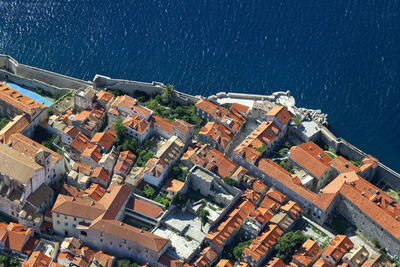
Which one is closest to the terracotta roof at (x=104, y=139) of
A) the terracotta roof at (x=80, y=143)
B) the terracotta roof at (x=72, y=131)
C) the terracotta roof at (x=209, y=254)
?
the terracotta roof at (x=80, y=143)

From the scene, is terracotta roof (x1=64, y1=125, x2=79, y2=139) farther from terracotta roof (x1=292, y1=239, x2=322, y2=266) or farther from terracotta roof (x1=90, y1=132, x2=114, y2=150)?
terracotta roof (x1=292, y1=239, x2=322, y2=266)

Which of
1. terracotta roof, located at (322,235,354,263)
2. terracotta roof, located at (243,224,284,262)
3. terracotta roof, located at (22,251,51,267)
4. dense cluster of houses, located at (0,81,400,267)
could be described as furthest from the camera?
terracotta roof, located at (322,235,354,263)

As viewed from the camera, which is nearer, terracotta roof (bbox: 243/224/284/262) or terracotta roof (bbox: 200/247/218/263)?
terracotta roof (bbox: 200/247/218/263)

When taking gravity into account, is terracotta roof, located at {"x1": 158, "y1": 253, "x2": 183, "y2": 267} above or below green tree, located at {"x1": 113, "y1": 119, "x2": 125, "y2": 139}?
below

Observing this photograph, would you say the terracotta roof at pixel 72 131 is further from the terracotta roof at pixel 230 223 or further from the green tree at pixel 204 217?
the terracotta roof at pixel 230 223

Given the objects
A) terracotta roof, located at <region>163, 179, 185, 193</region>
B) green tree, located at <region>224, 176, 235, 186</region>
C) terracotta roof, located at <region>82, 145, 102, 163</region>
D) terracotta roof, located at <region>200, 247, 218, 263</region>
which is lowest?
terracotta roof, located at <region>200, 247, 218, 263</region>

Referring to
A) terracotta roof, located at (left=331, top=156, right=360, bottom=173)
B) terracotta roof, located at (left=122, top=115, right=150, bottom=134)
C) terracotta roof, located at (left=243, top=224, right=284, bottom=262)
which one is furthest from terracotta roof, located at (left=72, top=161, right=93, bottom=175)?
terracotta roof, located at (left=331, top=156, right=360, bottom=173)
